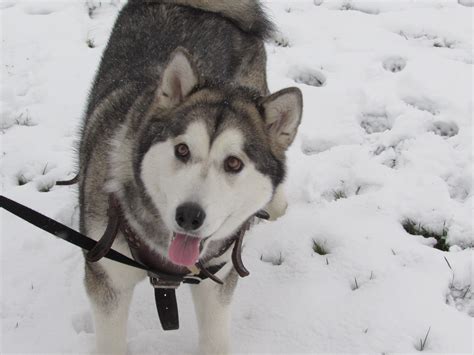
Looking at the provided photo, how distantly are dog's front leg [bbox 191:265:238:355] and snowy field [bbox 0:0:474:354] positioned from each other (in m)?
0.16

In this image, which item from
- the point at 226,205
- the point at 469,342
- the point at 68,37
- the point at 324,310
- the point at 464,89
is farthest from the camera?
the point at 68,37

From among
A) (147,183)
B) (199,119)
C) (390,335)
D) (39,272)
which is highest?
(199,119)

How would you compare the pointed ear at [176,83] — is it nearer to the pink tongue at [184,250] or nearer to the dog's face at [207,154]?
the dog's face at [207,154]

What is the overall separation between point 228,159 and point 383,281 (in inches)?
64.2

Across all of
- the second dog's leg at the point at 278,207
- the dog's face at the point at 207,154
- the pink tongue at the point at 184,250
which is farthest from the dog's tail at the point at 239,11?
the pink tongue at the point at 184,250

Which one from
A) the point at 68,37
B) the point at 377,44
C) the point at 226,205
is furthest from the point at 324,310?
the point at 68,37

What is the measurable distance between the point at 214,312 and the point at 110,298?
1.85 ft

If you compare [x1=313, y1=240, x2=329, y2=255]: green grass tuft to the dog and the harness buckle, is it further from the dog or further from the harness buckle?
the harness buckle

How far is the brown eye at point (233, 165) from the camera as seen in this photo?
245 centimetres

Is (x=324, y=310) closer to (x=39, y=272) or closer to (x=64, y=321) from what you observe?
(x=64, y=321)

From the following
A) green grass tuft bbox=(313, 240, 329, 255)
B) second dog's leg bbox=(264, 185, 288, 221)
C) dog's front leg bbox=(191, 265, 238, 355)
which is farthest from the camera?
second dog's leg bbox=(264, 185, 288, 221)

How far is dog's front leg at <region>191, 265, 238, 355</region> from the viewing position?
9.82 ft

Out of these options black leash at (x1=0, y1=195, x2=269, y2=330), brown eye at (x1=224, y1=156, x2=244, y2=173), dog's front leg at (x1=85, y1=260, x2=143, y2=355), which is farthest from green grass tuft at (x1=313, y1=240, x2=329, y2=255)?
brown eye at (x1=224, y1=156, x2=244, y2=173)

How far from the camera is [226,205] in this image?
238 centimetres
